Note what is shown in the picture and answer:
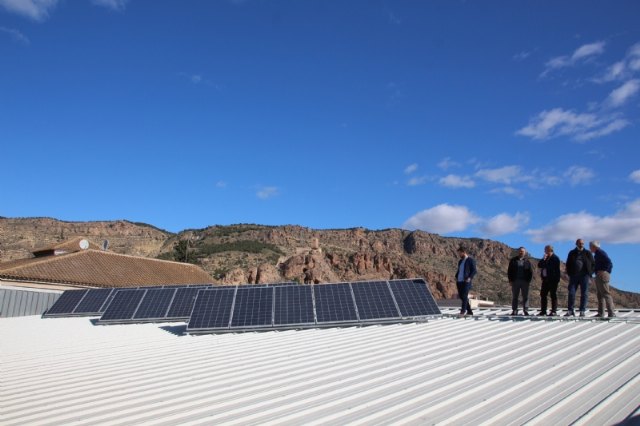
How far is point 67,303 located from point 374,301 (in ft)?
39.6

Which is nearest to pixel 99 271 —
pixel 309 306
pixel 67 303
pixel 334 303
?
pixel 67 303

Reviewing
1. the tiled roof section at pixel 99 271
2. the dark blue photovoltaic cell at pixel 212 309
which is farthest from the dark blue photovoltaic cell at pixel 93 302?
the tiled roof section at pixel 99 271

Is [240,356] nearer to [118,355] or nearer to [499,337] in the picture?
[118,355]

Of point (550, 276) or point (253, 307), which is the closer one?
point (550, 276)

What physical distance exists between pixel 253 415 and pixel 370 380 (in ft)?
5.74

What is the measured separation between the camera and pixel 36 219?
379 ft

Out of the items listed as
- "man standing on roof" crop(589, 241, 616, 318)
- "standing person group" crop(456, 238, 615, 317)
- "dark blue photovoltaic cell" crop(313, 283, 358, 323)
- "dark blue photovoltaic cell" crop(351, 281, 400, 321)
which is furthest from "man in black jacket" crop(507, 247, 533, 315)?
"dark blue photovoltaic cell" crop(313, 283, 358, 323)

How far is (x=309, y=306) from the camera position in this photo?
12.2 metres

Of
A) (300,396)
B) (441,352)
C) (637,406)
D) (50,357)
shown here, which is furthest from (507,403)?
(50,357)

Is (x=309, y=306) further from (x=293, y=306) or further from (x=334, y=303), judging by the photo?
(x=334, y=303)

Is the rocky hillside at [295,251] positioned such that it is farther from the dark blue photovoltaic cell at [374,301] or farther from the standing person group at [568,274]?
the dark blue photovoltaic cell at [374,301]

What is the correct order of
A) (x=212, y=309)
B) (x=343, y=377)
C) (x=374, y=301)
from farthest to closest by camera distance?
(x=374, y=301) < (x=212, y=309) < (x=343, y=377)

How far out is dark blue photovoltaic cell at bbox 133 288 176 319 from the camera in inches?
578

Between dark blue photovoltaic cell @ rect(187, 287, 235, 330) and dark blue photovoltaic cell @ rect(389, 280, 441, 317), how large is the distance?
13.9ft
